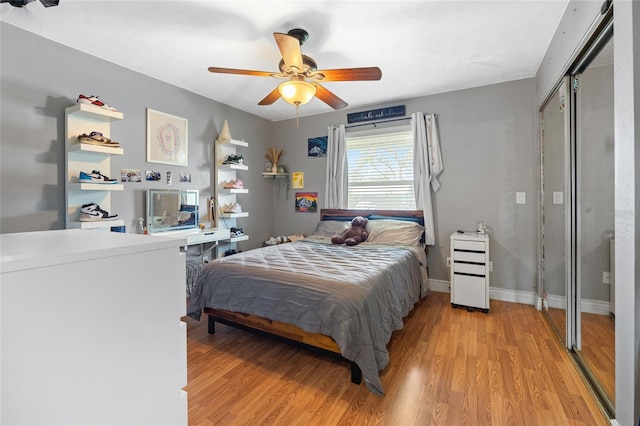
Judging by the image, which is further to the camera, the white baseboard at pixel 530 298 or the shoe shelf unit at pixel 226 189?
the shoe shelf unit at pixel 226 189

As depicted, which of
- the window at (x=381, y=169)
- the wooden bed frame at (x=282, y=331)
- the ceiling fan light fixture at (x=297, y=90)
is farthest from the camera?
the window at (x=381, y=169)

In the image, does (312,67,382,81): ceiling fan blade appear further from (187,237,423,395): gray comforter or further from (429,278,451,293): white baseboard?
(429,278,451,293): white baseboard

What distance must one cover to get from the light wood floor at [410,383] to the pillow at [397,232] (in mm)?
1092

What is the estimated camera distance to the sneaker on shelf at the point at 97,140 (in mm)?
2426

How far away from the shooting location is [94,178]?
98.4 inches

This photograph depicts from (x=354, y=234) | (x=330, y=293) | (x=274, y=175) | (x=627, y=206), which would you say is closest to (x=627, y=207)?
(x=627, y=206)

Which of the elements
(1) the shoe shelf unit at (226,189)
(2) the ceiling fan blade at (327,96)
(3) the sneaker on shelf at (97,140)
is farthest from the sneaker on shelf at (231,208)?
(2) the ceiling fan blade at (327,96)

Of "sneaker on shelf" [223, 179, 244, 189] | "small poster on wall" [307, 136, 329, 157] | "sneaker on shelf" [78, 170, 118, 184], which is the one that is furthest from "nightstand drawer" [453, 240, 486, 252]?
"sneaker on shelf" [78, 170, 118, 184]

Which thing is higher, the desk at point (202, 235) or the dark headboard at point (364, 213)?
the dark headboard at point (364, 213)

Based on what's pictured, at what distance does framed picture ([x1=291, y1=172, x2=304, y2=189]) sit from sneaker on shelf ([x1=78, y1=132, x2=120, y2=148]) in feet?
8.21

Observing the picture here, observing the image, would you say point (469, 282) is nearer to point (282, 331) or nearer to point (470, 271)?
point (470, 271)

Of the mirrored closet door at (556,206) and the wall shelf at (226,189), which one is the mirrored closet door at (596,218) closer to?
the mirrored closet door at (556,206)

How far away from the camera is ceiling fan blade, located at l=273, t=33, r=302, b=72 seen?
1910 millimetres

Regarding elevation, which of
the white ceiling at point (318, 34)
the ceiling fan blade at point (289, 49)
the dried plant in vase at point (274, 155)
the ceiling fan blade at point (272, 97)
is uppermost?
the white ceiling at point (318, 34)
